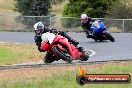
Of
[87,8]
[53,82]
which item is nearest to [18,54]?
[53,82]

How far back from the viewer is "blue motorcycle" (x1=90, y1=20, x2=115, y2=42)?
90.2 feet

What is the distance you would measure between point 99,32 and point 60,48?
10782 mm

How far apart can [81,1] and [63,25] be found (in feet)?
21.3

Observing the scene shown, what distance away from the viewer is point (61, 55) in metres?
16.5

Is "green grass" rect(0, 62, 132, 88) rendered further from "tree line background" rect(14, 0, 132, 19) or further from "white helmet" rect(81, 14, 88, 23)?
"tree line background" rect(14, 0, 132, 19)

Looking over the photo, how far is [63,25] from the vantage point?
39250 mm

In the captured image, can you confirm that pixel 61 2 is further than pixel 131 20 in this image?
Yes

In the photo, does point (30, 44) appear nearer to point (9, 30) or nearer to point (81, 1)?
point (9, 30)

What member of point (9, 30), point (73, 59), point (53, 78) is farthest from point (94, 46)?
point (9, 30)

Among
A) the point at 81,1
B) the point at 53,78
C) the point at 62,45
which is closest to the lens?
the point at 53,78

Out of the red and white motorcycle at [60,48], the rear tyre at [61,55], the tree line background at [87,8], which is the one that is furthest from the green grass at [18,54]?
the tree line background at [87,8]

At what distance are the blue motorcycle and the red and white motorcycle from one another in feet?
30.2

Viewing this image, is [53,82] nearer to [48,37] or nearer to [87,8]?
[48,37]

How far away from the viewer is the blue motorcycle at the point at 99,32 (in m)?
27.5
